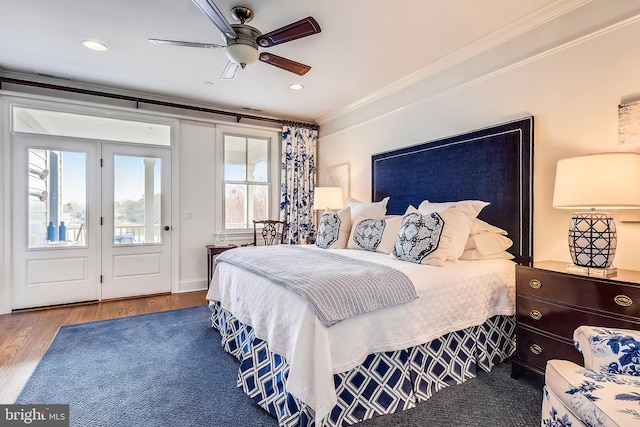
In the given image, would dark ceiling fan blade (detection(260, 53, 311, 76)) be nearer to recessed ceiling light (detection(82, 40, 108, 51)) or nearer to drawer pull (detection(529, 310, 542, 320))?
recessed ceiling light (detection(82, 40, 108, 51))

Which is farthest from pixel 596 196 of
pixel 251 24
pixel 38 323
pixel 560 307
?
pixel 38 323

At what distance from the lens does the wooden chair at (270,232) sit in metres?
4.68

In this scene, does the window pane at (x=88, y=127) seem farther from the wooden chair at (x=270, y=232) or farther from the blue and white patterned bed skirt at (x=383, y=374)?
the blue and white patterned bed skirt at (x=383, y=374)

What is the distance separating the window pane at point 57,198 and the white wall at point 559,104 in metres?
4.22

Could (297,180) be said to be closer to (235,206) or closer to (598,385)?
(235,206)

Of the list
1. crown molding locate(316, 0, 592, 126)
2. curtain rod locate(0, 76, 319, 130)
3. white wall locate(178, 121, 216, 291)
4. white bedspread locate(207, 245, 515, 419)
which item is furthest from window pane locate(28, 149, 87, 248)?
crown molding locate(316, 0, 592, 126)

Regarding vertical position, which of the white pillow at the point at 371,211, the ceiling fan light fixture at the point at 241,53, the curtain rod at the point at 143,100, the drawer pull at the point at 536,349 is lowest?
the drawer pull at the point at 536,349

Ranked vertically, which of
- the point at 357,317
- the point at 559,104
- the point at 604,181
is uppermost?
the point at 559,104

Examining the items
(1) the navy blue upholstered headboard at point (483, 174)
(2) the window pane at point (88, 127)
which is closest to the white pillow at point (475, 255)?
(1) the navy blue upholstered headboard at point (483, 174)

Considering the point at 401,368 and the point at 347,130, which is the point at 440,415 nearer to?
the point at 401,368

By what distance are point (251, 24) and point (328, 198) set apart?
2400 millimetres

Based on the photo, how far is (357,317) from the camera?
1.66 m

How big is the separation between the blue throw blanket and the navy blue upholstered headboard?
1.08 m

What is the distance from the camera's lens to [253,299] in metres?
2.07
